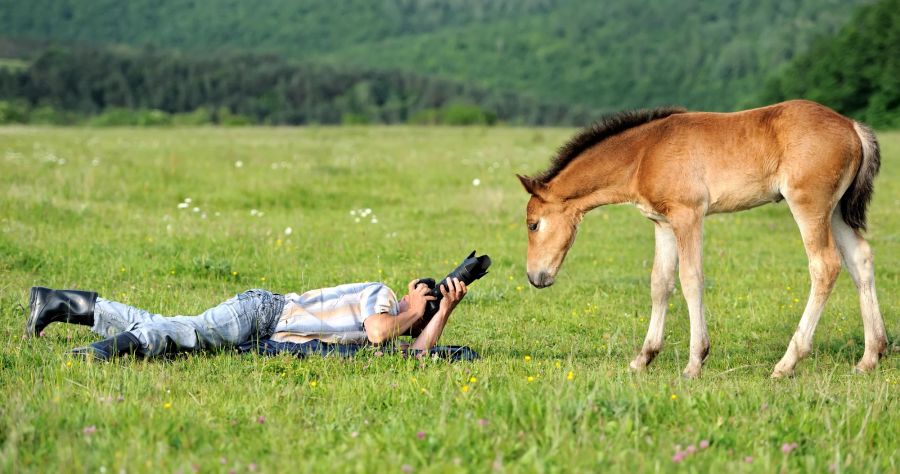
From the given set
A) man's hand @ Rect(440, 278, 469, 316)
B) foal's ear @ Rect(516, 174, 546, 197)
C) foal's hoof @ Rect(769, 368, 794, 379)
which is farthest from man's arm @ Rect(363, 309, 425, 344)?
foal's hoof @ Rect(769, 368, 794, 379)

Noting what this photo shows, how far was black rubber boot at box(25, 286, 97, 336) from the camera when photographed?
7562mm

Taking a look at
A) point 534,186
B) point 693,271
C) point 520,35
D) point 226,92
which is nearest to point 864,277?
point 693,271

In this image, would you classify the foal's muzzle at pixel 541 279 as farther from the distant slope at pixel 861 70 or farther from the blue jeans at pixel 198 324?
the distant slope at pixel 861 70

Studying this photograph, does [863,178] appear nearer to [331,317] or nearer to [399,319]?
[399,319]

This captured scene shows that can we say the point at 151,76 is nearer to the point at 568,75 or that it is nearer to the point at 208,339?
the point at 568,75

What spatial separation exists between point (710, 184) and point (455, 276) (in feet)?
7.12

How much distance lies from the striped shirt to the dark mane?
5.75ft

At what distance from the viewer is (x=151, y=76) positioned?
7475 centimetres

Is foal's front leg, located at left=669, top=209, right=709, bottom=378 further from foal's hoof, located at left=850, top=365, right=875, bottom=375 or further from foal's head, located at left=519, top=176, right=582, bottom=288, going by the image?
foal's hoof, located at left=850, top=365, right=875, bottom=375

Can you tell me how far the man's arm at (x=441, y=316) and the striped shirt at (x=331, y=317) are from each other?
12.5 inches

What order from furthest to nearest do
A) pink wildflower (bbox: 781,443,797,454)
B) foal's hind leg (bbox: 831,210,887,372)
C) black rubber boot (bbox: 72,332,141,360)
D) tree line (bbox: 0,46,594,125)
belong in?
tree line (bbox: 0,46,594,125) → foal's hind leg (bbox: 831,210,887,372) → black rubber boot (bbox: 72,332,141,360) → pink wildflower (bbox: 781,443,797,454)

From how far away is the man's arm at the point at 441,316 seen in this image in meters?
7.44

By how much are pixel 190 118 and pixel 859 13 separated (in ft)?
143

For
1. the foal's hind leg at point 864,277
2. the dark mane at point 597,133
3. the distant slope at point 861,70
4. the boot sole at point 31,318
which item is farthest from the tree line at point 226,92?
the boot sole at point 31,318
